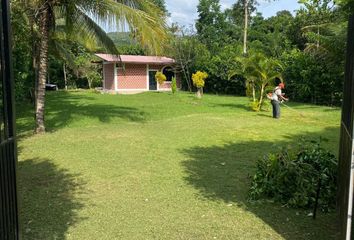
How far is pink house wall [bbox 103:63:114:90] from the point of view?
33812mm

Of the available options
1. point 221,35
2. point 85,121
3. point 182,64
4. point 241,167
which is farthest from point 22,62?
point 221,35

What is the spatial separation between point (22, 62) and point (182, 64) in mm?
18715

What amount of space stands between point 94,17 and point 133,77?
77.1 feet

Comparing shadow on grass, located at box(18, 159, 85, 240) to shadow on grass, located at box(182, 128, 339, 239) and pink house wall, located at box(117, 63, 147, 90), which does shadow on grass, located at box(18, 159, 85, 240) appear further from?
pink house wall, located at box(117, 63, 147, 90)

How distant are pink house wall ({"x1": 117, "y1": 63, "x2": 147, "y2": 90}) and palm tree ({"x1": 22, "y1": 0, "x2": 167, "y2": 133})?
2115 centimetres

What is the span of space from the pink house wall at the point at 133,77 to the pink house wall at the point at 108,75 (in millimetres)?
647

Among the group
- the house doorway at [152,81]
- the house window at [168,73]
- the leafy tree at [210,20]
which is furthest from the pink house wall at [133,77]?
the leafy tree at [210,20]

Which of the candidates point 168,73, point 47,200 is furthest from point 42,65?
point 168,73

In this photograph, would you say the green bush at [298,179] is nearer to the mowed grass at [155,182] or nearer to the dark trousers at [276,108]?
the mowed grass at [155,182]

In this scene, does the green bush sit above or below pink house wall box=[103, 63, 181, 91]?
below

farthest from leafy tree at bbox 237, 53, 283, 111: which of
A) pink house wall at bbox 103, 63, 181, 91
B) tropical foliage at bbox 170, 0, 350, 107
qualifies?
pink house wall at bbox 103, 63, 181, 91

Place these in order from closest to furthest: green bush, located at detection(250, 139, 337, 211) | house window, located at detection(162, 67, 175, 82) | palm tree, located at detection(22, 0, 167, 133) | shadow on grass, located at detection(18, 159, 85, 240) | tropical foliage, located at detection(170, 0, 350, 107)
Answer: shadow on grass, located at detection(18, 159, 85, 240), green bush, located at detection(250, 139, 337, 211), palm tree, located at detection(22, 0, 167, 133), tropical foliage, located at detection(170, 0, 350, 107), house window, located at detection(162, 67, 175, 82)

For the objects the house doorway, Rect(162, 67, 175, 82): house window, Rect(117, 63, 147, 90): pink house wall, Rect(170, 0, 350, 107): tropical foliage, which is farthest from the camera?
Rect(162, 67, 175, 82): house window

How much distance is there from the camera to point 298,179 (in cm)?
528
